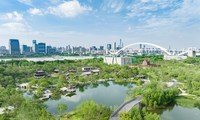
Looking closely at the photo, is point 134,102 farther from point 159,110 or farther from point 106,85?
point 106,85

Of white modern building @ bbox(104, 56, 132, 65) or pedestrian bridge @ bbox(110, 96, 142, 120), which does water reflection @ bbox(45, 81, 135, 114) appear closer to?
pedestrian bridge @ bbox(110, 96, 142, 120)

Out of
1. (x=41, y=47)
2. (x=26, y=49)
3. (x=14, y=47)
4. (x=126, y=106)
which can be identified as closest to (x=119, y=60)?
(x=126, y=106)

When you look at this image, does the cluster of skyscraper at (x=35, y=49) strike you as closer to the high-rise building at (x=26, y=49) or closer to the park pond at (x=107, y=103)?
the high-rise building at (x=26, y=49)

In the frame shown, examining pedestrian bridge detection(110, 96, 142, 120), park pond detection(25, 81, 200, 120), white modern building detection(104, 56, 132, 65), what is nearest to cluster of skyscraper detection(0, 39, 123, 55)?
A: white modern building detection(104, 56, 132, 65)

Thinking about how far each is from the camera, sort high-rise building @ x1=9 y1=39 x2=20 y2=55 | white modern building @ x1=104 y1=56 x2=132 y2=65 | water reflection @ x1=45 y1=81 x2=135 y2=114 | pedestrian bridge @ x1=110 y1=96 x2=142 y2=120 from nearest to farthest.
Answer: pedestrian bridge @ x1=110 y1=96 x2=142 y2=120 → water reflection @ x1=45 y1=81 x2=135 y2=114 → white modern building @ x1=104 y1=56 x2=132 y2=65 → high-rise building @ x1=9 y1=39 x2=20 y2=55

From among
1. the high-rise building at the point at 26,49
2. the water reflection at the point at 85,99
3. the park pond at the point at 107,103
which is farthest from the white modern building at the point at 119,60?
the high-rise building at the point at 26,49

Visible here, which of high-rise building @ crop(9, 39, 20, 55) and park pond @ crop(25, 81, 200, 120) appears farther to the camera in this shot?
high-rise building @ crop(9, 39, 20, 55)

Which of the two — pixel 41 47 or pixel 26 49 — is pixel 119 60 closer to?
pixel 41 47

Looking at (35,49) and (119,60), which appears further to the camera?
(35,49)

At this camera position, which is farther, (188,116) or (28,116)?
(188,116)

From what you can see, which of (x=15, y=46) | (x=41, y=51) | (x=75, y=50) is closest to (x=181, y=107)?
(x=15, y=46)

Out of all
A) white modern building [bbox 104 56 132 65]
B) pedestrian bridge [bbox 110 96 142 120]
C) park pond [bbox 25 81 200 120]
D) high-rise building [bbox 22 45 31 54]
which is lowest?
park pond [bbox 25 81 200 120]
